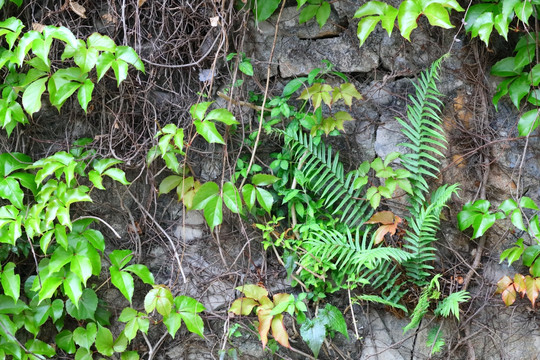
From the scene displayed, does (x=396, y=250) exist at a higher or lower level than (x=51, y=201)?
lower

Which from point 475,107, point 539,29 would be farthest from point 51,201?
point 539,29

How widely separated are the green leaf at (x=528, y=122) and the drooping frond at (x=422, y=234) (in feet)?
1.27

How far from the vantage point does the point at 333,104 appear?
8.46ft

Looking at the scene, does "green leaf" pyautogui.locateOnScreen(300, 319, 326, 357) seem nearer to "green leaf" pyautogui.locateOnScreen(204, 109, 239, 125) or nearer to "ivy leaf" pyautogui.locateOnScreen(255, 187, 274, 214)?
"ivy leaf" pyautogui.locateOnScreen(255, 187, 274, 214)

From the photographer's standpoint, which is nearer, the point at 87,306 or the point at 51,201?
the point at 51,201

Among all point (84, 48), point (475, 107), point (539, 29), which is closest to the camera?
point (84, 48)

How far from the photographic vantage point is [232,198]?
2.31 metres

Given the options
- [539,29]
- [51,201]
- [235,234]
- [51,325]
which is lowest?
[51,325]

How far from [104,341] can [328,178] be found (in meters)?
1.25

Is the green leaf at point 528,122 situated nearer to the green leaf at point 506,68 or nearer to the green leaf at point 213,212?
the green leaf at point 506,68

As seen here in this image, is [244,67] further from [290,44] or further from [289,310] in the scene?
[289,310]

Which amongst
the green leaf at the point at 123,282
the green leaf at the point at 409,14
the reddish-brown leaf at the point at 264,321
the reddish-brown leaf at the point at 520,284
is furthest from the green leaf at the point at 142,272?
the reddish-brown leaf at the point at 520,284

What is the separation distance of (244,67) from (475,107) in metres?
1.10

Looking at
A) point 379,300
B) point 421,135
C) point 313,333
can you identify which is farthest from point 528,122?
point 313,333
